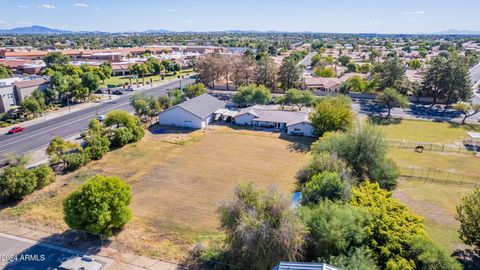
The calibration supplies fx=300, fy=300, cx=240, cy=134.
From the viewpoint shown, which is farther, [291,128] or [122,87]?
[122,87]

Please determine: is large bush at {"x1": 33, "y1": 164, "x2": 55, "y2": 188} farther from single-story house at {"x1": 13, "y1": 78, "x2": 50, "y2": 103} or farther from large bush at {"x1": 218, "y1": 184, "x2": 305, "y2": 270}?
single-story house at {"x1": 13, "y1": 78, "x2": 50, "y2": 103}

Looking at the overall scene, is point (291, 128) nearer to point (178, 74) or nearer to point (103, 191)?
point (103, 191)

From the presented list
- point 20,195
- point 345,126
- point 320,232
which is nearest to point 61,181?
point 20,195

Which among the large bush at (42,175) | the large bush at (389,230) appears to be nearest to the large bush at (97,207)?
the large bush at (42,175)

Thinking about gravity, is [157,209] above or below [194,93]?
below

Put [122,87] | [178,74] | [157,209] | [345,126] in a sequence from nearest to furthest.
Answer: [157,209] → [345,126] → [122,87] → [178,74]

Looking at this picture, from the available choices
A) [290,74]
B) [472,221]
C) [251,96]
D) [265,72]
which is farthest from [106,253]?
[290,74]
